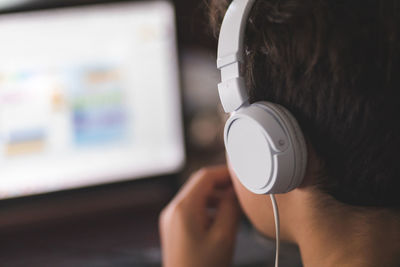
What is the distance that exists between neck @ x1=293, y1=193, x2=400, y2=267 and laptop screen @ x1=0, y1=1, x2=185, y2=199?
Answer: 0.48 m

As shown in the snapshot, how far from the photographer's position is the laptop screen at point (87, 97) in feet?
2.44

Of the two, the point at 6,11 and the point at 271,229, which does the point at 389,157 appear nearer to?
the point at 271,229

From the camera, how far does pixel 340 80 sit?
34 centimetres

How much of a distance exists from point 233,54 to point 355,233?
0.74 ft

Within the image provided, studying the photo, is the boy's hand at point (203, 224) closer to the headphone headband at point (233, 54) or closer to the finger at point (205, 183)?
the finger at point (205, 183)

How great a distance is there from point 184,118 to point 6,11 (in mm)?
408

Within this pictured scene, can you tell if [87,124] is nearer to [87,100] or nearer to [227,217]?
[87,100]

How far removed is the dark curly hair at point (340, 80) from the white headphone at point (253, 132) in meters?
0.02

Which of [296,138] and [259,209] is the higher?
[296,138]

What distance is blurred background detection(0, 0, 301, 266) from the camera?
74cm

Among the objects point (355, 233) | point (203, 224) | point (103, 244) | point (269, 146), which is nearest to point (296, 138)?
point (269, 146)

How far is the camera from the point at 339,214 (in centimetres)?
40

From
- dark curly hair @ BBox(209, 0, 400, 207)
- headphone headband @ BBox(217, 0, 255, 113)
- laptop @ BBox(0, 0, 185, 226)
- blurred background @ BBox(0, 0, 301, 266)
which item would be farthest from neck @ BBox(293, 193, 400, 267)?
laptop @ BBox(0, 0, 185, 226)

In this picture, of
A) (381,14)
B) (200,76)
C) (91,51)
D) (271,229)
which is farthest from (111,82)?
(381,14)
